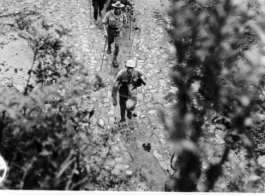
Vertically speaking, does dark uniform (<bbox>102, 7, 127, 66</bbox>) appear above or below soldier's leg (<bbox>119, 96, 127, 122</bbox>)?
above

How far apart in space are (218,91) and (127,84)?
340 cm

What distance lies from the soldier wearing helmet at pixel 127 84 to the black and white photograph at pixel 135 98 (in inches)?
1.0

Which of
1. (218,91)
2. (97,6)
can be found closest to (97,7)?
(97,6)

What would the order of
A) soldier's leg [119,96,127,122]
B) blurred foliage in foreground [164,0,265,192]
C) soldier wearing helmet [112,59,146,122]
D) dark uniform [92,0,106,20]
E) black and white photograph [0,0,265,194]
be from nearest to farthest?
black and white photograph [0,0,265,194] < blurred foliage in foreground [164,0,265,192] < soldier wearing helmet [112,59,146,122] < soldier's leg [119,96,127,122] < dark uniform [92,0,106,20]

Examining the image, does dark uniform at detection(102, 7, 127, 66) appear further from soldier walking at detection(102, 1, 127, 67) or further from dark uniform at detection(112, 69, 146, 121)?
dark uniform at detection(112, 69, 146, 121)

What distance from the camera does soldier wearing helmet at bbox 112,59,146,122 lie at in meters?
6.99

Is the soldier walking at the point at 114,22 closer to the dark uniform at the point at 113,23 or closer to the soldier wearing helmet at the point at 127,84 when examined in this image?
the dark uniform at the point at 113,23

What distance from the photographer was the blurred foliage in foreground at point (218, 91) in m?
6.79

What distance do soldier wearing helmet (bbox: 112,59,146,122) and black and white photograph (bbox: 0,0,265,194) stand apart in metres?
0.03

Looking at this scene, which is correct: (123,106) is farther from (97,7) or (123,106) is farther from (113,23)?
(97,7)

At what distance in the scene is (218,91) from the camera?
352 inches

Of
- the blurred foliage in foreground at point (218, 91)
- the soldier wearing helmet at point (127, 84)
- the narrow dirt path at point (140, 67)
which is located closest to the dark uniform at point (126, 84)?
the soldier wearing helmet at point (127, 84)

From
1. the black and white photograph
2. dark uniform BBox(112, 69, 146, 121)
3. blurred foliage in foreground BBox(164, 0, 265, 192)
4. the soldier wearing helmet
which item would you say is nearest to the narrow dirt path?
the black and white photograph

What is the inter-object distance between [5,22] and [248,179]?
33.3ft
